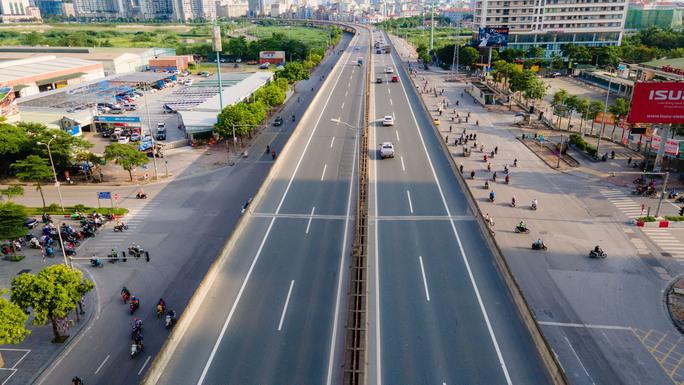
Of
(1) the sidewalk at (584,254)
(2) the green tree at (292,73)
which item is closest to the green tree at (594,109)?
(1) the sidewalk at (584,254)

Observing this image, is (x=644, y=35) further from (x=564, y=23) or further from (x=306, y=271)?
(x=306, y=271)

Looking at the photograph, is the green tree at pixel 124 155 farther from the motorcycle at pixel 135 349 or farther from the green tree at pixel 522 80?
the green tree at pixel 522 80

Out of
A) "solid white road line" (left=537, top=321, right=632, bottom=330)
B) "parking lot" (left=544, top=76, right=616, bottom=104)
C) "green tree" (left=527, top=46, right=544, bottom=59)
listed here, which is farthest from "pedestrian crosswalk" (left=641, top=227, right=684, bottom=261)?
"green tree" (left=527, top=46, right=544, bottom=59)

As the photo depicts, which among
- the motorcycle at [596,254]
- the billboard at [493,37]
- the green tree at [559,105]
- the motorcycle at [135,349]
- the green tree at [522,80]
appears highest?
the billboard at [493,37]

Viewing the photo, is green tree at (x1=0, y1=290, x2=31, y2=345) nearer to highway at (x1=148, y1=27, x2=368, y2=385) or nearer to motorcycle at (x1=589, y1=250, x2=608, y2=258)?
highway at (x1=148, y1=27, x2=368, y2=385)

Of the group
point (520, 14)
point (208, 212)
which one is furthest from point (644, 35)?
point (208, 212)

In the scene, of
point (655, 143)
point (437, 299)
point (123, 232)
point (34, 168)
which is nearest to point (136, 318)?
point (123, 232)

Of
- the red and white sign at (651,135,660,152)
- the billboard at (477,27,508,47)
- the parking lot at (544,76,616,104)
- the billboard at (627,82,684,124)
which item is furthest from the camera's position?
the billboard at (477,27,508,47)
